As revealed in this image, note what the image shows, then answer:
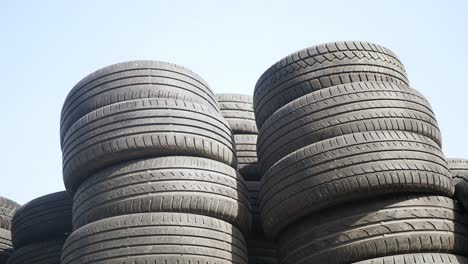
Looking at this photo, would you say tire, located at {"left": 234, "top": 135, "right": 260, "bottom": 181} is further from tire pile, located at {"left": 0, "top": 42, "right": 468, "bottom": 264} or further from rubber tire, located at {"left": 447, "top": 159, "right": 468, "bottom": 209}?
rubber tire, located at {"left": 447, "top": 159, "right": 468, "bottom": 209}

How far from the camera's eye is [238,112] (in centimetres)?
761

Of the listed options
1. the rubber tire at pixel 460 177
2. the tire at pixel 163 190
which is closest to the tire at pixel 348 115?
the rubber tire at pixel 460 177

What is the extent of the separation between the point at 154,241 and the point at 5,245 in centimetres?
384

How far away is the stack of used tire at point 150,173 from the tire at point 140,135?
0.01 m

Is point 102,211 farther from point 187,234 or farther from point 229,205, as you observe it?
point 229,205

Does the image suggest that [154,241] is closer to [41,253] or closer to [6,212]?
[41,253]

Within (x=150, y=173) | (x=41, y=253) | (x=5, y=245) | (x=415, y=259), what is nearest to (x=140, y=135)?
(x=150, y=173)

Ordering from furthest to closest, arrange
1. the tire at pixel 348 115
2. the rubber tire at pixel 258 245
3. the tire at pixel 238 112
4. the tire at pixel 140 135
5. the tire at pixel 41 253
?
the tire at pixel 238 112 → the tire at pixel 41 253 → the rubber tire at pixel 258 245 → the tire at pixel 140 135 → the tire at pixel 348 115

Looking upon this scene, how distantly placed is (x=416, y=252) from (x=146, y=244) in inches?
95.1

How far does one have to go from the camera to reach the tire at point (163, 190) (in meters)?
5.14

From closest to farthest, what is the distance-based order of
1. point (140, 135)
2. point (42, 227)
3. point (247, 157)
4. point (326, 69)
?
1. point (140, 135)
2. point (326, 69)
3. point (42, 227)
4. point (247, 157)

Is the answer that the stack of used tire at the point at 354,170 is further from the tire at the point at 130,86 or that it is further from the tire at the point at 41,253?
the tire at the point at 41,253

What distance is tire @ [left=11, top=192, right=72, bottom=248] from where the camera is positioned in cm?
680

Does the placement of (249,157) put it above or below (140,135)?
above
